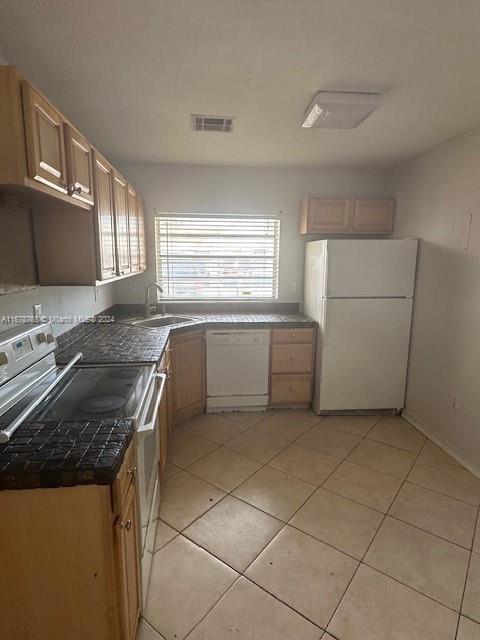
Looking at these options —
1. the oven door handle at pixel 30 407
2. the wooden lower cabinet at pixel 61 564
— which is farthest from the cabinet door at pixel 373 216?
the wooden lower cabinet at pixel 61 564

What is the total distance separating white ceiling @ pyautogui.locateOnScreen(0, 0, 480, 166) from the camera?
4.15ft

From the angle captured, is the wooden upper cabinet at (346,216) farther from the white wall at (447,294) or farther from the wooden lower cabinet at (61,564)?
the wooden lower cabinet at (61,564)

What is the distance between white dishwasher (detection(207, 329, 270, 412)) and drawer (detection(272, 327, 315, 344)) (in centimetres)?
9

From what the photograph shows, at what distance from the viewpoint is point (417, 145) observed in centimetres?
273

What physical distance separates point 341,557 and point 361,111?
2.44m

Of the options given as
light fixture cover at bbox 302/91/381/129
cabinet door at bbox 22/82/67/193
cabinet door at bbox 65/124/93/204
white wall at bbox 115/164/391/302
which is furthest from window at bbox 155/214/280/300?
cabinet door at bbox 22/82/67/193

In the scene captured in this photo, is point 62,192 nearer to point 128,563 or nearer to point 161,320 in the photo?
point 128,563

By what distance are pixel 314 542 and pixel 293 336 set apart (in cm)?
172

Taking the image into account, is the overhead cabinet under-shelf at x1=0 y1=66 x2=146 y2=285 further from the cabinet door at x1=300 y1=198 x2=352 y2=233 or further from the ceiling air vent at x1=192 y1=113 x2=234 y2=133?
the cabinet door at x1=300 y1=198 x2=352 y2=233

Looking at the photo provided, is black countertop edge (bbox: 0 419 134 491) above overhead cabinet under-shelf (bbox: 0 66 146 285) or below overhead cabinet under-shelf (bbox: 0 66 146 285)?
below

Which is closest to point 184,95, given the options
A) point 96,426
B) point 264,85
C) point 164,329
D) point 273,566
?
point 264,85

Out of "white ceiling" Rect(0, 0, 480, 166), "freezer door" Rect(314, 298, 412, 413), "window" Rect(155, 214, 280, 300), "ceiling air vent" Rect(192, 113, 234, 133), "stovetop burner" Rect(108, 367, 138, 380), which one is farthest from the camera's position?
"window" Rect(155, 214, 280, 300)

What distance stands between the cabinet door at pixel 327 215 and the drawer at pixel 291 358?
1.18m

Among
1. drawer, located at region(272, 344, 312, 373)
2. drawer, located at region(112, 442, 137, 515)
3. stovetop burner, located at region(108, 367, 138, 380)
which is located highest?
stovetop burner, located at region(108, 367, 138, 380)
